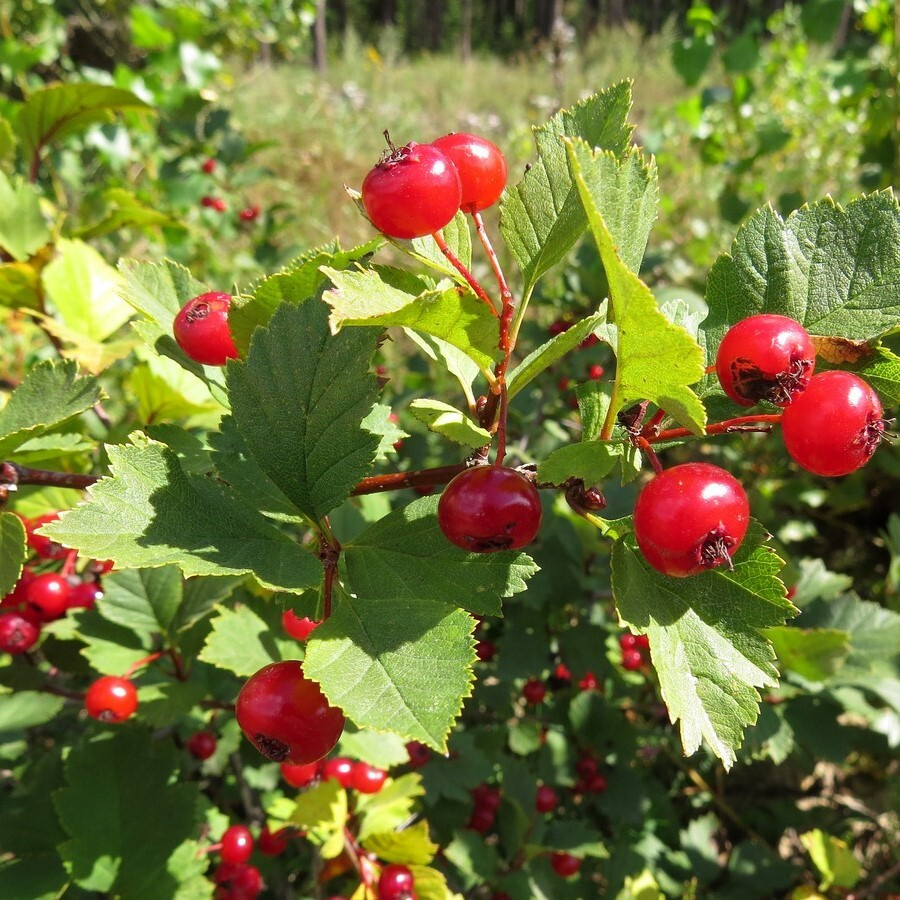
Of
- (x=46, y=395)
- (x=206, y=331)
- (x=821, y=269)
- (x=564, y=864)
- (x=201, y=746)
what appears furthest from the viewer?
(x=564, y=864)

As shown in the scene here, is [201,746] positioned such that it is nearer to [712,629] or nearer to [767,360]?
[712,629]

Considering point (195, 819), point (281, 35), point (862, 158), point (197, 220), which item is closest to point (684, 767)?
point (195, 819)

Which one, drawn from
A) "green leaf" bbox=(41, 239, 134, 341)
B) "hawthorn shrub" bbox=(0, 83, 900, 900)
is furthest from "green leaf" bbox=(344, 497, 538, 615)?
"green leaf" bbox=(41, 239, 134, 341)

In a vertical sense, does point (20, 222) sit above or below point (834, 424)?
below

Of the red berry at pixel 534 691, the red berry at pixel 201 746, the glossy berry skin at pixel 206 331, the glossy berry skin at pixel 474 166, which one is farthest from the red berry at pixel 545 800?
the glossy berry skin at pixel 474 166

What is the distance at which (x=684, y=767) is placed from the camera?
3244 millimetres

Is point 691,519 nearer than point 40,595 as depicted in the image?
Yes

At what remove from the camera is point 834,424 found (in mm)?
896

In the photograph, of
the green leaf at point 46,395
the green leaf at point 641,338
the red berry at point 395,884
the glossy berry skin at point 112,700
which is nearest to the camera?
the green leaf at point 641,338

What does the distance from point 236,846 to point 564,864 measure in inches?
46.4

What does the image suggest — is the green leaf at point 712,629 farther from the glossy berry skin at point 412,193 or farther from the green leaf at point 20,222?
the green leaf at point 20,222

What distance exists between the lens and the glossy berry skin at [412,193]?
94 centimetres

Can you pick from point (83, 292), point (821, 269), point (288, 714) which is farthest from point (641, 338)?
point (83, 292)

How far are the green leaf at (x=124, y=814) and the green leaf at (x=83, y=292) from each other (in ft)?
3.74
